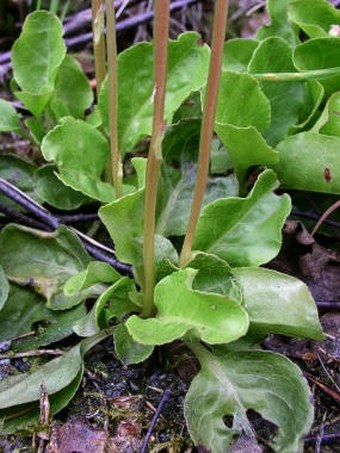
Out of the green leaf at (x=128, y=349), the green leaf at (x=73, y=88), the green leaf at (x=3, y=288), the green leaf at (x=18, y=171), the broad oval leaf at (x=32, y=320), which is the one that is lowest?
the broad oval leaf at (x=32, y=320)

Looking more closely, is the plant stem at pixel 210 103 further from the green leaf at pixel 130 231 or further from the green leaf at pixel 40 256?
the green leaf at pixel 40 256

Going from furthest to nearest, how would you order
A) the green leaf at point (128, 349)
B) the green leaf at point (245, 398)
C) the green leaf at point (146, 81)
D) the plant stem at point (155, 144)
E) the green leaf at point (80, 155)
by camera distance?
the green leaf at point (146, 81), the green leaf at point (80, 155), the green leaf at point (128, 349), the green leaf at point (245, 398), the plant stem at point (155, 144)

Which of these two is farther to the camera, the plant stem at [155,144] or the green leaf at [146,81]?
the green leaf at [146,81]

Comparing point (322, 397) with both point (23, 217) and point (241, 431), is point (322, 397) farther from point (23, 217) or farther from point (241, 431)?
point (23, 217)

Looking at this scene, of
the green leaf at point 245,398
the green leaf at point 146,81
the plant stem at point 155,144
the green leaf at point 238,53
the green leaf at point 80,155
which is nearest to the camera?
the plant stem at point 155,144

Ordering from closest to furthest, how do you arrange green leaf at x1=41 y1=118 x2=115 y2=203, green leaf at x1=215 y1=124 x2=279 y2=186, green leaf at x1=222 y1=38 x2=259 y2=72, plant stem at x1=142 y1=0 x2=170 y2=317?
plant stem at x1=142 y1=0 x2=170 y2=317 < green leaf at x1=215 y1=124 x2=279 y2=186 < green leaf at x1=41 y1=118 x2=115 y2=203 < green leaf at x1=222 y1=38 x2=259 y2=72

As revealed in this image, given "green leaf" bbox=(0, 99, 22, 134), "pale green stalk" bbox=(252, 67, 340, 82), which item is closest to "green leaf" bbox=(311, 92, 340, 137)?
"pale green stalk" bbox=(252, 67, 340, 82)

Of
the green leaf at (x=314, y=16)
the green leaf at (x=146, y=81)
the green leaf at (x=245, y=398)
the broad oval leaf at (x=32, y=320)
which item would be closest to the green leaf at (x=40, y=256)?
the broad oval leaf at (x=32, y=320)

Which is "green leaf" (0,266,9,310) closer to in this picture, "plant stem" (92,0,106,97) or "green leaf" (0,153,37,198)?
"green leaf" (0,153,37,198)
